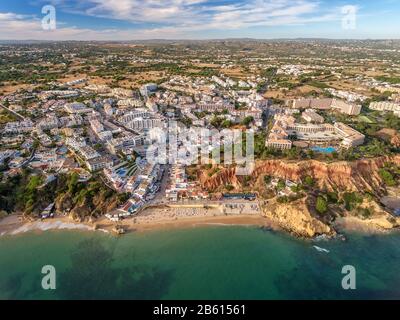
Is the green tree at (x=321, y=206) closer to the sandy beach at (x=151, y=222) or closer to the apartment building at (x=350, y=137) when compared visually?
the sandy beach at (x=151, y=222)

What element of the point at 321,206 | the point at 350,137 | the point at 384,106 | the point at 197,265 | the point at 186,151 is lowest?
the point at 197,265

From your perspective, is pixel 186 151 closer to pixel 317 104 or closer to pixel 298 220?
pixel 298 220

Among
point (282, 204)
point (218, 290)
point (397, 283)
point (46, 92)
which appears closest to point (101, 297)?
point (218, 290)

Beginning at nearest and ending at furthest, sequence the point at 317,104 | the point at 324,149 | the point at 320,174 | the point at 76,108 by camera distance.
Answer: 1. the point at 320,174
2. the point at 324,149
3. the point at 76,108
4. the point at 317,104

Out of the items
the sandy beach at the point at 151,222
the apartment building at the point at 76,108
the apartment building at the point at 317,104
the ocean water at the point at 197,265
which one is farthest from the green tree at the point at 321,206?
the apartment building at the point at 76,108

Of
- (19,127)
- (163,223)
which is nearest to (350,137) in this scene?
(163,223)

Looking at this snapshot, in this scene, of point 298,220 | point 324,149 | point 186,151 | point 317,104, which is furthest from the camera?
point 317,104

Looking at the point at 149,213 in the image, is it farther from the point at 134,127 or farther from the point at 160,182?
the point at 134,127
